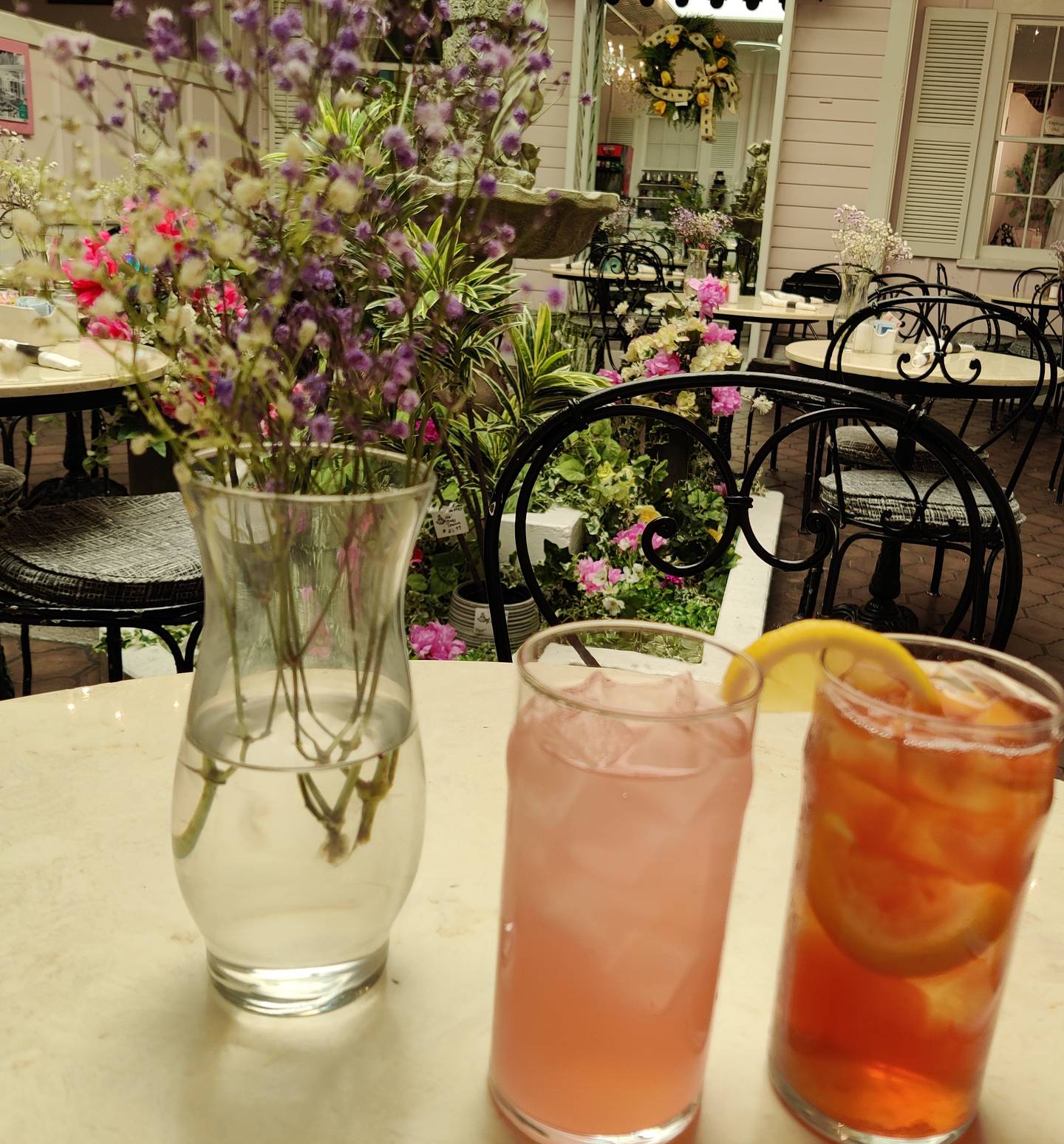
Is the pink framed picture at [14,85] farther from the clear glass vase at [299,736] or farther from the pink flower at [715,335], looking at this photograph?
the clear glass vase at [299,736]

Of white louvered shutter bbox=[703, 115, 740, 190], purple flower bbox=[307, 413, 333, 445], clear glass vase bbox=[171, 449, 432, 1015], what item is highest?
white louvered shutter bbox=[703, 115, 740, 190]

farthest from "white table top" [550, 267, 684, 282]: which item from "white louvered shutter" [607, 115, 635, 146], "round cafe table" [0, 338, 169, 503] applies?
"white louvered shutter" [607, 115, 635, 146]

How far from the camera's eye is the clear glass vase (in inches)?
20.1

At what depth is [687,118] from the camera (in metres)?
12.0

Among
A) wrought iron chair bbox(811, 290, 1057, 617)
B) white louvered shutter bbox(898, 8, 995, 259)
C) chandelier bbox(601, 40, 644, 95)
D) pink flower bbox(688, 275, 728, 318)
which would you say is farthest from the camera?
chandelier bbox(601, 40, 644, 95)

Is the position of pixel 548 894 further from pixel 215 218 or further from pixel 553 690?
pixel 215 218

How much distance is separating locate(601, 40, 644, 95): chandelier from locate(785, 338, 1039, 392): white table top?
32.8ft

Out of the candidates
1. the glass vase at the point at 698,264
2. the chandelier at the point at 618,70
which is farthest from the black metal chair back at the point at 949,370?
the chandelier at the point at 618,70

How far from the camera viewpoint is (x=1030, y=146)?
7.96 meters

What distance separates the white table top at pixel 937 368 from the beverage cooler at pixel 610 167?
10.4m

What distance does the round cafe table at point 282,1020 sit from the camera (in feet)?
1.70

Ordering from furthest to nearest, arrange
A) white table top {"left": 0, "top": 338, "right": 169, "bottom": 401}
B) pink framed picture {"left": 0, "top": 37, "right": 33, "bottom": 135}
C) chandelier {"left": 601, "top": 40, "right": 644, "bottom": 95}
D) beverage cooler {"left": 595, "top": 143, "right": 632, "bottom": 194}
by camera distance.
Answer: beverage cooler {"left": 595, "top": 143, "right": 632, "bottom": 194}, chandelier {"left": 601, "top": 40, "right": 644, "bottom": 95}, pink framed picture {"left": 0, "top": 37, "right": 33, "bottom": 135}, white table top {"left": 0, "top": 338, "right": 169, "bottom": 401}

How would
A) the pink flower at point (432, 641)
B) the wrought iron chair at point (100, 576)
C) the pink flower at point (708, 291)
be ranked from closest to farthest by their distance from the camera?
the wrought iron chair at point (100, 576), the pink flower at point (432, 641), the pink flower at point (708, 291)

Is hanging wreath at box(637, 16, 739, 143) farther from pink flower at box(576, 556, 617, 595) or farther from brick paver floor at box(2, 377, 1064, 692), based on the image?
pink flower at box(576, 556, 617, 595)
